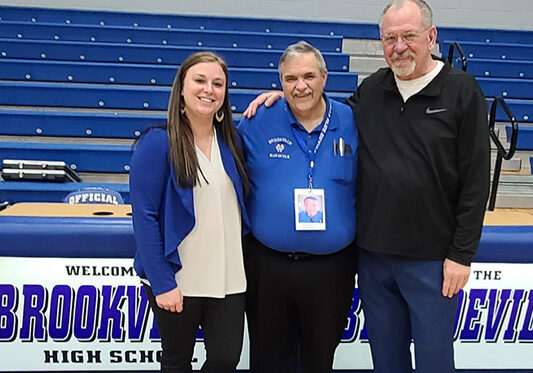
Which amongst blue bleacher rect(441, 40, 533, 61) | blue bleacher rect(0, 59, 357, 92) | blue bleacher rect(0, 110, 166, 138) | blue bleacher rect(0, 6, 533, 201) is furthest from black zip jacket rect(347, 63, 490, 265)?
blue bleacher rect(441, 40, 533, 61)

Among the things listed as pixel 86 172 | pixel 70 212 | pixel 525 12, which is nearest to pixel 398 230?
pixel 70 212

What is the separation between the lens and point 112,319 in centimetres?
156

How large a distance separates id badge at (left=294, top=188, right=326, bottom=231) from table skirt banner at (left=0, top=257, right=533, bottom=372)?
0.42m

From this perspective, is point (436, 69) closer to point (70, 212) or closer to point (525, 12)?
point (70, 212)

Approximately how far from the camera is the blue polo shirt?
49.8 inches

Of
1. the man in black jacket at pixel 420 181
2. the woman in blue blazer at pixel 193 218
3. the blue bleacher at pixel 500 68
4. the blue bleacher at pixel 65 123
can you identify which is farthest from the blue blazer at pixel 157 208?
the blue bleacher at pixel 500 68

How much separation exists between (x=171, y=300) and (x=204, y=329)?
178 mm

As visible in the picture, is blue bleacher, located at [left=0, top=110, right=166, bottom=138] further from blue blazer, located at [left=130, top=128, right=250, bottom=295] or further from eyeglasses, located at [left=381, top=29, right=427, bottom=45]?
eyeglasses, located at [left=381, top=29, right=427, bottom=45]

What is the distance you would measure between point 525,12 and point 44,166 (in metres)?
5.97

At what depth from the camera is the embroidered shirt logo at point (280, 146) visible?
1295 mm

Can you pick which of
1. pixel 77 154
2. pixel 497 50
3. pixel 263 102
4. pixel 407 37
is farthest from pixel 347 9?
pixel 407 37

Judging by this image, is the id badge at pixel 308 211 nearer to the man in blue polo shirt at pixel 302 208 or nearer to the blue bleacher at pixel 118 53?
the man in blue polo shirt at pixel 302 208

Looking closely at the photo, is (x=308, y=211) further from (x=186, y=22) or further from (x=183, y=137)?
(x=186, y=22)

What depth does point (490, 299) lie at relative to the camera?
1598 millimetres
